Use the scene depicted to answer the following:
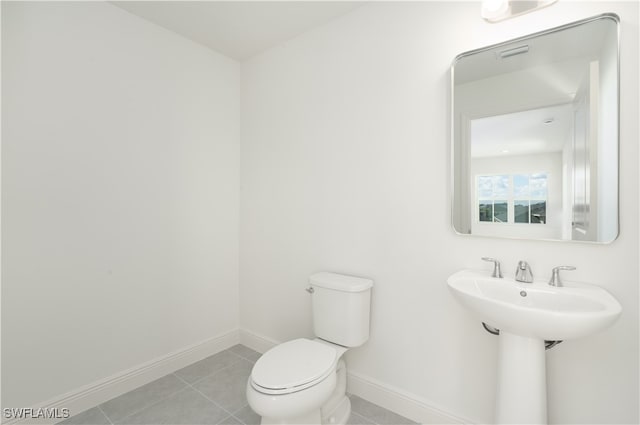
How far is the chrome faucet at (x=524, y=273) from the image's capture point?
1368 millimetres

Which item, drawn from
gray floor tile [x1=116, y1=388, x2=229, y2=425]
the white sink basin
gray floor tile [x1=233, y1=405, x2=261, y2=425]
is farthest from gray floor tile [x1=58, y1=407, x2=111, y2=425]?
the white sink basin

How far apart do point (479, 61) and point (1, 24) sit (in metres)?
2.38

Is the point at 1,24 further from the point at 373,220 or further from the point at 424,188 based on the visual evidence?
the point at 424,188

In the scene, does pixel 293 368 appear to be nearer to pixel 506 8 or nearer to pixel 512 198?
pixel 512 198

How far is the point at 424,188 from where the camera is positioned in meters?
1.71

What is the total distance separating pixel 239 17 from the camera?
206 cm

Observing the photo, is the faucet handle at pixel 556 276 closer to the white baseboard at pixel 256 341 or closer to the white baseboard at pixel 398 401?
the white baseboard at pixel 398 401

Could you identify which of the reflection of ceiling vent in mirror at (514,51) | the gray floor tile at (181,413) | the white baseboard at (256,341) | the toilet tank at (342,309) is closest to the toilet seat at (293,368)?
the toilet tank at (342,309)

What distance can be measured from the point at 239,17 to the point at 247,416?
8.01 ft

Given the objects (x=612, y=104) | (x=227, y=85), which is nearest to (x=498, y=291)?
(x=612, y=104)

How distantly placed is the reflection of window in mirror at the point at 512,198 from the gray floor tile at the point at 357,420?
4.03 feet

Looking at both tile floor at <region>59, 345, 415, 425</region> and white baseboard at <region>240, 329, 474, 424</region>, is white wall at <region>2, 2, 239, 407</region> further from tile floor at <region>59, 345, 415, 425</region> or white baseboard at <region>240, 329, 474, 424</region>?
white baseboard at <region>240, 329, 474, 424</region>

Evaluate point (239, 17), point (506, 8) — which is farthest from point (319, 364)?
point (239, 17)

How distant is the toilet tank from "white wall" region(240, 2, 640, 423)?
10 centimetres
